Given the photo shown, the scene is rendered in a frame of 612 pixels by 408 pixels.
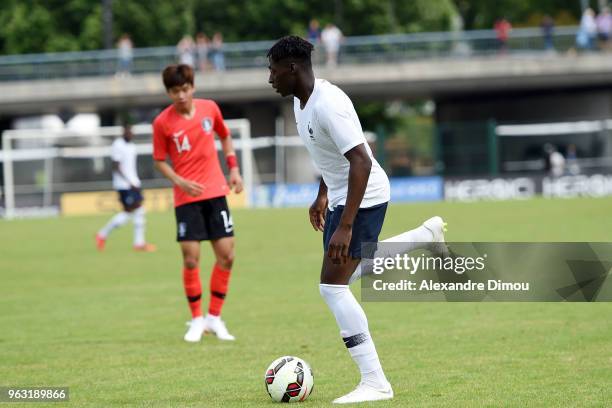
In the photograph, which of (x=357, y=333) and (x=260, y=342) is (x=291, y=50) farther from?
(x=260, y=342)

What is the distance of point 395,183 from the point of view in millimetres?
36125

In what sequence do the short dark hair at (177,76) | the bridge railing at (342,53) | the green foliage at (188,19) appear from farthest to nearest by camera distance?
the green foliage at (188,19)
the bridge railing at (342,53)
the short dark hair at (177,76)

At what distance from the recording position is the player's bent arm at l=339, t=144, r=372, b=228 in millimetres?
6289

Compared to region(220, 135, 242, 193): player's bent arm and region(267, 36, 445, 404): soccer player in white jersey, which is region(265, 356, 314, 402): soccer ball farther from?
region(220, 135, 242, 193): player's bent arm

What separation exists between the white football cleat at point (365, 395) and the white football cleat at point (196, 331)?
3.33m

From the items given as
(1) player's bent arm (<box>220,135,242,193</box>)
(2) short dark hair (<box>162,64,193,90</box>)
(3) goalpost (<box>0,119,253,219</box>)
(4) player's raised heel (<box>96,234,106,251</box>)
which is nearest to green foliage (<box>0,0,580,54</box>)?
(3) goalpost (<box>0,119,253,219</box>)

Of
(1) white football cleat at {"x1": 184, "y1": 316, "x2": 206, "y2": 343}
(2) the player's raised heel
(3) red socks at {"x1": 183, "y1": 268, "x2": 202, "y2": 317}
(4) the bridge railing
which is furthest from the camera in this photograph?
(4) the bridge railing

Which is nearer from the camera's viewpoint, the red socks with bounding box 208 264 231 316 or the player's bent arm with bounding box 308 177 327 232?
the player's bent arm with bounding box 308 177 327 232

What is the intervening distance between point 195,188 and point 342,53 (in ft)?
115

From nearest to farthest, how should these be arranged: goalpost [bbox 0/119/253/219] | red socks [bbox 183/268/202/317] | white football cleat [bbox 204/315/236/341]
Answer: white football cleat [bbox 204/315/236/341], red socks [bbox 183/268/202/317], goalpost [bbox 0/119/253/219]

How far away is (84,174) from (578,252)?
100ft

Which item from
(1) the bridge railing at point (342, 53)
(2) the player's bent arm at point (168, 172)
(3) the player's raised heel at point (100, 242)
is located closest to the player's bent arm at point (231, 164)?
(2) the player's bent arm at point (168, 172)

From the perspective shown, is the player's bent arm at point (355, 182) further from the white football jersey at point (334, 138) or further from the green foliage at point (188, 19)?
the green foliage at point (188, 19)

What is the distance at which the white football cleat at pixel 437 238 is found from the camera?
6907mm
